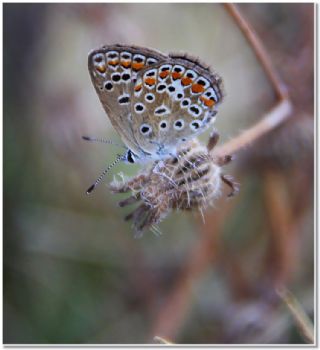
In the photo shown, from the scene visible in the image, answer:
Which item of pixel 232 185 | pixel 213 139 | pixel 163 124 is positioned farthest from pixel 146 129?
pixel 232 185

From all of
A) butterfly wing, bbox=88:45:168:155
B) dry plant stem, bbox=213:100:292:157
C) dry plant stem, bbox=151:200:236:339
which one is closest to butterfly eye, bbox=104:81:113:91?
butterfly wing, bbox=88:45:168:155

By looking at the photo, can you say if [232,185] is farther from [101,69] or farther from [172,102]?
[101,69]

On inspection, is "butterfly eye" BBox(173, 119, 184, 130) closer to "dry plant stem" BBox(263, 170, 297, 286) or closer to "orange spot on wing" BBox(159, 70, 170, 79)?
"orange spot on wing" BBox(159, 70, 170, 79)

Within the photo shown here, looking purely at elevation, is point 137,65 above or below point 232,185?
above

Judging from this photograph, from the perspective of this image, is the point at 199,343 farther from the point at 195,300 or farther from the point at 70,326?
the point at 70,326

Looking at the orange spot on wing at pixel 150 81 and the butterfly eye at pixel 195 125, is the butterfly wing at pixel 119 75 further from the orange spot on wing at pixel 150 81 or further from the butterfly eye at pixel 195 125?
the butterfly eye at pixel 195 125

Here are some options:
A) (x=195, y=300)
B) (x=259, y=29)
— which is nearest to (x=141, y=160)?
(x=195, y=300)

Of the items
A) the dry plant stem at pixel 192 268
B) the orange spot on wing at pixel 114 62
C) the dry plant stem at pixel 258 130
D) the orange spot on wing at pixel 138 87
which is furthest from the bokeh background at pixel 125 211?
the orange spot on wing at pixel 114 62
